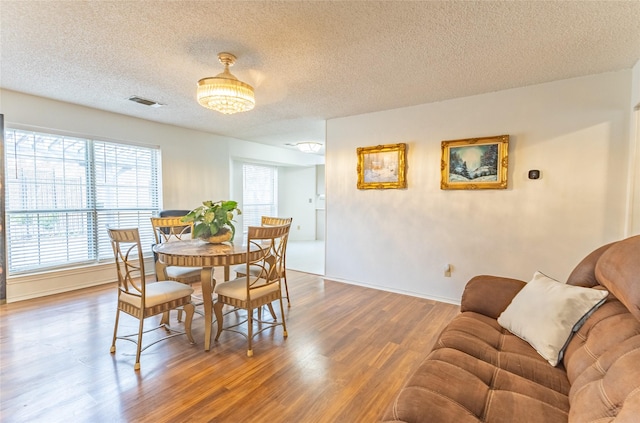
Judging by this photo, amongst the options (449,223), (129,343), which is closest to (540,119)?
(449,223)

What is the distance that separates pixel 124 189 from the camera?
14.6 ft

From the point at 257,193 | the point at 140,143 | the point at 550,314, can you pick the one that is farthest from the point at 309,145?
the point at 550,314

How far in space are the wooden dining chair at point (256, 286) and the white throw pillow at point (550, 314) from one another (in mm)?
1707

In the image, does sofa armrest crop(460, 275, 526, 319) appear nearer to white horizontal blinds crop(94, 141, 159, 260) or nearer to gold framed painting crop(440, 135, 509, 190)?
gold framed painting crop(440, 135, 509, 190)

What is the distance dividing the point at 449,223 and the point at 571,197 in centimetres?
115

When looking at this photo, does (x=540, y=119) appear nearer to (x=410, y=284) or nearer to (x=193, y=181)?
(x=410, y=284)

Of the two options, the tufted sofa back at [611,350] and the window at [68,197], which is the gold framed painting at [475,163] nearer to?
the tufted sofa back at [611,350]

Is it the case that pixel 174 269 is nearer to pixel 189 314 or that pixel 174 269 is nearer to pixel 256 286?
pixel 189 314

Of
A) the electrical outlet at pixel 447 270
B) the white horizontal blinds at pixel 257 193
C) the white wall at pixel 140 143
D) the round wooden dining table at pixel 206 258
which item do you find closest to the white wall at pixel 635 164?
the electrical outlet at pixel 447 270

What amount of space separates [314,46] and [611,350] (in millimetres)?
2414

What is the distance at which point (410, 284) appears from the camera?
3854 millimetres

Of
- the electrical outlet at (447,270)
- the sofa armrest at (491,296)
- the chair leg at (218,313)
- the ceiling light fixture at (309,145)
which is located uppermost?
the ceiling light fixture at (309,145)

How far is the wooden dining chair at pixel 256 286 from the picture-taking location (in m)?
2.37

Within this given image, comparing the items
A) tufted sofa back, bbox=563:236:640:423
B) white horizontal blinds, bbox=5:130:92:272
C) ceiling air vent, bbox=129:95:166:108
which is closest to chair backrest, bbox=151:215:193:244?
white horizontal blinds, bbox=5:130:92:272
